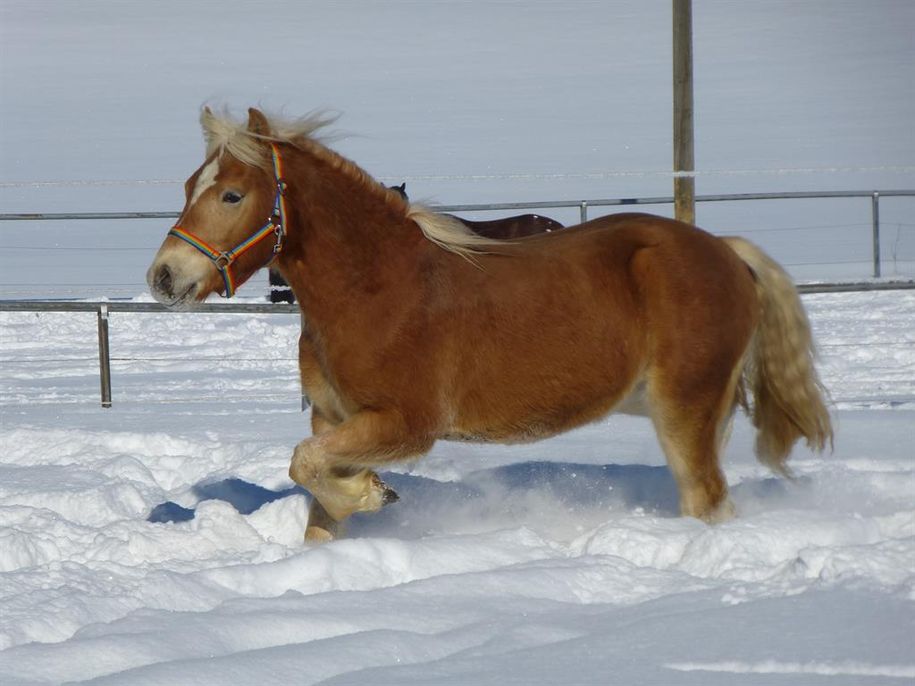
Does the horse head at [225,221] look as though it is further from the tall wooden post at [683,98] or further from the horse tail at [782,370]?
the tall wooden post at [683,98]

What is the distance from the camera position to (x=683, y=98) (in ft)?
41.9

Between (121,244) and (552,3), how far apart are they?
4440cm

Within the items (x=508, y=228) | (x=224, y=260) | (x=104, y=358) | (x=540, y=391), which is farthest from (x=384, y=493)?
(x=104, y=358)

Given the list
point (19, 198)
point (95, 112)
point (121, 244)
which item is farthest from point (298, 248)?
point (95, 112)

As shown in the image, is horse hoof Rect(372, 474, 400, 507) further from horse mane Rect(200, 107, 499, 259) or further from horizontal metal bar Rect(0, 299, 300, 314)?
horizontal metal bar Rect(0, 299, 300, 314)

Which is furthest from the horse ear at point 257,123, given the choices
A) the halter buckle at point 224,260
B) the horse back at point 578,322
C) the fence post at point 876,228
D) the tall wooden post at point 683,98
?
the fence post at point 876,228

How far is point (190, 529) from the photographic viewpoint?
5016mm

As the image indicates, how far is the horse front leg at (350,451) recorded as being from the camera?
463 cm

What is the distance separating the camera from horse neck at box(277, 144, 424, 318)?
472 cm

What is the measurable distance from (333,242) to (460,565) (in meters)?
1.24

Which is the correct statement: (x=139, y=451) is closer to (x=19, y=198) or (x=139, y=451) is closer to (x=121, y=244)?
(x=121, y=244)

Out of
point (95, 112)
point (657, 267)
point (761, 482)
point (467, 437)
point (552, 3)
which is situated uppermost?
point (552, 3)

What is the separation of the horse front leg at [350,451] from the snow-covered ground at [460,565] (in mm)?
216

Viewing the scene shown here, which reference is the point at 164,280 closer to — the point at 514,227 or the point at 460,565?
the point at 460,565
